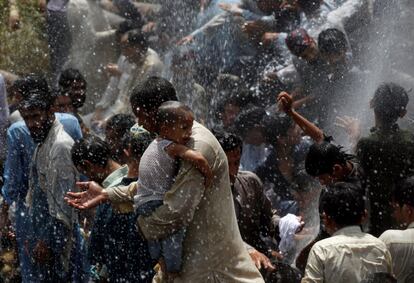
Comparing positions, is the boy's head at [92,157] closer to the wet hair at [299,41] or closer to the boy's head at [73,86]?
the boy's head at [73,86]

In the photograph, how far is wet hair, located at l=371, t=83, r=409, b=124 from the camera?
7.00 meters

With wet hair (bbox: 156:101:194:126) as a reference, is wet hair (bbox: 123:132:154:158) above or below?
below

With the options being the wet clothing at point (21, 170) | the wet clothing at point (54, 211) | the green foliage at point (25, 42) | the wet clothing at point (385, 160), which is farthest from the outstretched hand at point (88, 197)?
the green foliage at point (25, 42)

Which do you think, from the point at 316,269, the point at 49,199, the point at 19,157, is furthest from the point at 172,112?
the point at 19,157

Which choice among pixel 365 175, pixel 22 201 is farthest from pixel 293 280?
pixel 22 201

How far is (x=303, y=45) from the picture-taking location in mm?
8992

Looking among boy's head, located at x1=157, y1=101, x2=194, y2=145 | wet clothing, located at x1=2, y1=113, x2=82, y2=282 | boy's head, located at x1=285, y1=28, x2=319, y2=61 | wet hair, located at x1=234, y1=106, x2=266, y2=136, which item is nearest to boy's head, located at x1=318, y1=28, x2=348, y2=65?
boy's head, located at x1=285, y1=28, x2=319, y2=61

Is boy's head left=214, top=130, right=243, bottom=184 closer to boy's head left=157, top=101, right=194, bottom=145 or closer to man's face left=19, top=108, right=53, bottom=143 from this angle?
boy's head left=157, top=101, right=194, bottom=145

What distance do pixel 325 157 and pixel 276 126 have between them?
101 inches

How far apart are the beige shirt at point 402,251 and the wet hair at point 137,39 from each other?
202 inches

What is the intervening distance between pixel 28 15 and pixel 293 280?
660cm

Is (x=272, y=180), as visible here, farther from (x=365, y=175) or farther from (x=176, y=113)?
(x=176, y=113)

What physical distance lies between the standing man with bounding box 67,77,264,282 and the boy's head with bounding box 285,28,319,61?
143 inches

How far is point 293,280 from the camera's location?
6.43m
